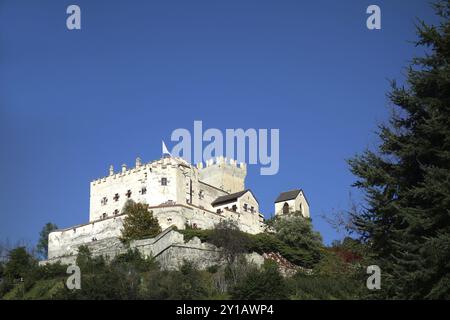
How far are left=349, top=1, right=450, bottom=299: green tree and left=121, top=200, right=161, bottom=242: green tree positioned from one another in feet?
119

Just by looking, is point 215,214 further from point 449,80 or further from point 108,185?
point 449,80

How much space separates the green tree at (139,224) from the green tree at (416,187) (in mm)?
36380

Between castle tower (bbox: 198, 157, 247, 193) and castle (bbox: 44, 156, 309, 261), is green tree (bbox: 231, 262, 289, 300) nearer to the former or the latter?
castle (bbox: 44, 156, 309, 261)

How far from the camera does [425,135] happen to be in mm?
25672

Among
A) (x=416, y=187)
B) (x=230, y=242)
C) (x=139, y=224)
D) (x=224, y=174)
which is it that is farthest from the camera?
(x=224, y=174)

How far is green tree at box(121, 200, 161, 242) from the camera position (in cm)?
6119

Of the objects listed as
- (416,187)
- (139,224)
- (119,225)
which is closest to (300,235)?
(139,224)

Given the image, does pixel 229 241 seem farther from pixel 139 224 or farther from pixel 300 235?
pixel 139 224

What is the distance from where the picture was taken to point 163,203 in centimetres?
6675

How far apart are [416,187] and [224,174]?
67.0 m

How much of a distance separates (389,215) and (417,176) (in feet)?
5.76

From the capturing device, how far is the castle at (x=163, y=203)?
65.0 metres

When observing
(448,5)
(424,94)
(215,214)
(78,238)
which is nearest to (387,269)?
(424,94)

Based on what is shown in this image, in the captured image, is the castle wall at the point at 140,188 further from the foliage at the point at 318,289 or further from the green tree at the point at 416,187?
the green tree at the point at 416,187
